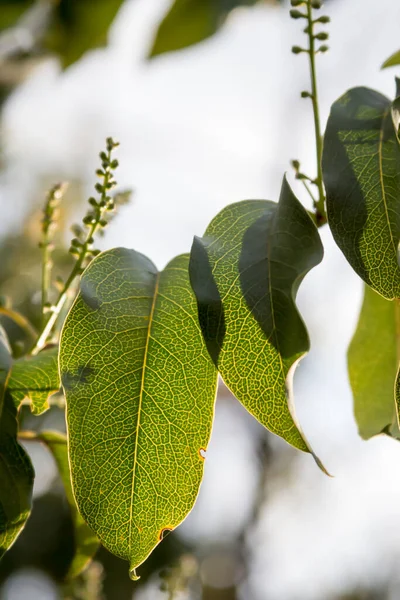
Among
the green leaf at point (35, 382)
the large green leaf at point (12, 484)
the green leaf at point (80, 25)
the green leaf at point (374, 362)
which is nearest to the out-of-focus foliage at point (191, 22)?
the green leaf at point (80, 25)

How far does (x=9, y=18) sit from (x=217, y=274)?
1.05 m

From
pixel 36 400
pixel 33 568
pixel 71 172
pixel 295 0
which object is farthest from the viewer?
pixel 33 568

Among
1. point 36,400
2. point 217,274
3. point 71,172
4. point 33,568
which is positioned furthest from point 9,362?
point 33,568

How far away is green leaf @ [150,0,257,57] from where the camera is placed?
140cm

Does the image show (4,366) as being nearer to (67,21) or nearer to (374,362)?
(374,362)

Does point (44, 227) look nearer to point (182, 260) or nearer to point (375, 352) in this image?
point (182, 260)

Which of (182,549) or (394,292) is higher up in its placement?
(394,292)

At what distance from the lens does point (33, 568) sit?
27.8ft

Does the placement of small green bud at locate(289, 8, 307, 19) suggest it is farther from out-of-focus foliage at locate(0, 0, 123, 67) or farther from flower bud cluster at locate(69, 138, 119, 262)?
out-of-focus foliage at locate(0, 0, 123, 67)

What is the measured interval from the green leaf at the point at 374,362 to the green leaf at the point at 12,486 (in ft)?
2.08

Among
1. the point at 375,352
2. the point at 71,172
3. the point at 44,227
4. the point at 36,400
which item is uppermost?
the point at 44,227

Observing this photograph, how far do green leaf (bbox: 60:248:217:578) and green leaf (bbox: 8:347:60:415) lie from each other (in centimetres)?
10

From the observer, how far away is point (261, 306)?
2.64ft

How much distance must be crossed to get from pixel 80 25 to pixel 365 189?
96cm
